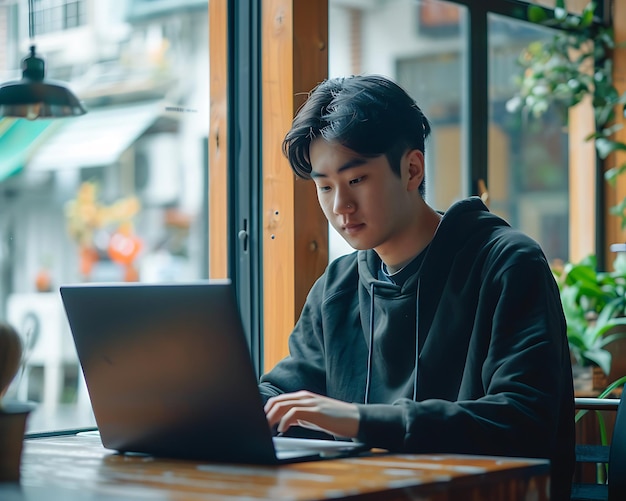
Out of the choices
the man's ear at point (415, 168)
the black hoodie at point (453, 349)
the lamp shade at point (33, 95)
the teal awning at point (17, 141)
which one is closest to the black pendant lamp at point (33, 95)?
the lamp shade at point (33, 95)

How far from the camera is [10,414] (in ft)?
4.27

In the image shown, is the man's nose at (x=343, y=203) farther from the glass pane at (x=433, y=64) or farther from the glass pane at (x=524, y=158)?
the glass pane at (x=524, y=158)

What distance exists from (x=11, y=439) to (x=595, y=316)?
2833 millimetres

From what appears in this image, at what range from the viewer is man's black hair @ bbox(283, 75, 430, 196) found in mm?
1840

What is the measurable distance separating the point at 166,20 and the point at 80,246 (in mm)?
706

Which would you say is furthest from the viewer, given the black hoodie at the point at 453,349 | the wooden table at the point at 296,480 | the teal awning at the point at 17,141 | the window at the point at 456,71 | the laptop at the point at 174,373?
the window at the point at 456,71

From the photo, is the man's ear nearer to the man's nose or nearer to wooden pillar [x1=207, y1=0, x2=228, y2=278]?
the man's nose

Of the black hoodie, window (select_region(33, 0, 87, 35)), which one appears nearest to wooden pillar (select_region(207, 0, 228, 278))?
window (select_region(33, 0, 87, 35))

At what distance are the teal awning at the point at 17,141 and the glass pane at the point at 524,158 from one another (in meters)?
1.87

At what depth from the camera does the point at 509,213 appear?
4.33m

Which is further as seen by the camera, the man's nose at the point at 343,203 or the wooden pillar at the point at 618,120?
the wooden pillar at the point at 618,120

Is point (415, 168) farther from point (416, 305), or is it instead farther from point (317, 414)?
point (317, 414)

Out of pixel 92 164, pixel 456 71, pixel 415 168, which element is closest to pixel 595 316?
pixel 456 71

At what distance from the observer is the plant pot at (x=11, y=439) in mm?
1296
